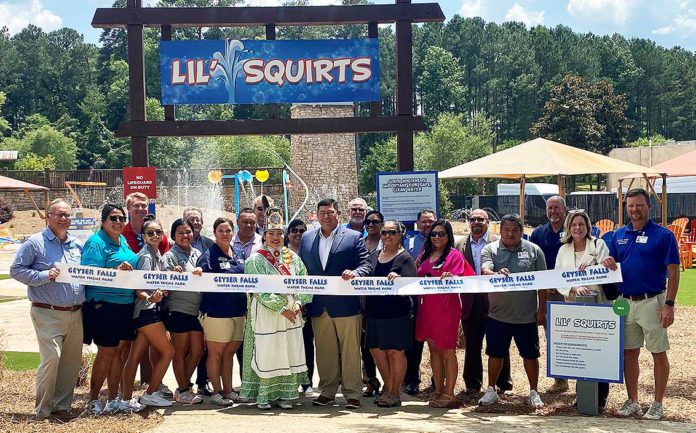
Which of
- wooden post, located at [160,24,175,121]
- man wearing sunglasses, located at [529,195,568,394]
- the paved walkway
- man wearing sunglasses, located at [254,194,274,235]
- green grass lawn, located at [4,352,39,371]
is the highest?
wooden post, located at [160,24,175,121]

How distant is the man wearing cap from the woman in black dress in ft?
5.75

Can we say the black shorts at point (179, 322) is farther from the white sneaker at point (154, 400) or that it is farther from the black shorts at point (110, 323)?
the white sneaker at point (154, 400)

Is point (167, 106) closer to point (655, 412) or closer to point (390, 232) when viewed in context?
point (390, 232)

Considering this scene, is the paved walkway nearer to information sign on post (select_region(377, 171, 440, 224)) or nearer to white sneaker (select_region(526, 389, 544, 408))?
white sneaker (select_region(526, 389, 544, 408))

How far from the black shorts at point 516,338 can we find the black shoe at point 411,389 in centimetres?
102

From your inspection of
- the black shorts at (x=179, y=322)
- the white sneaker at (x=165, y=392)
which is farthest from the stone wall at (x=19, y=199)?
the black shorts at (x=179, y=322)

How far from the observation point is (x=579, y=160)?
36.1 feet

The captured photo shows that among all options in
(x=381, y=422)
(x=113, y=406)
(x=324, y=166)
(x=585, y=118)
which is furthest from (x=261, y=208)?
(x=585, y=118)

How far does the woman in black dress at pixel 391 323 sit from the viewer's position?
744cm

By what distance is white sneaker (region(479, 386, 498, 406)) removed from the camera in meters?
7.43

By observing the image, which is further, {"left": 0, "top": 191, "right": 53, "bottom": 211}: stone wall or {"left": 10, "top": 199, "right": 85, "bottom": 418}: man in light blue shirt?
{"left": 0, "top": 191, "right": 53, "bottom": 211}: stone wall

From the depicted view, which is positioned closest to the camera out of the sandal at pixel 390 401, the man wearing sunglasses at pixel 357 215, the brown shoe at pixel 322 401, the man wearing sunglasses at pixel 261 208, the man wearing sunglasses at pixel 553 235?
the sandal at pixel 390 401

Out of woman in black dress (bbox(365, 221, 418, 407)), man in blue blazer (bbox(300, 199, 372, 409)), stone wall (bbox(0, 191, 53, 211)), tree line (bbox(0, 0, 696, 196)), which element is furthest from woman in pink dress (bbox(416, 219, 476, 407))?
tree line (bbox(0, 0, 696, 196))

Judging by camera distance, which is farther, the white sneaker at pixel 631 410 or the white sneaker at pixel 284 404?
the white sneaker at pixel 284 404
